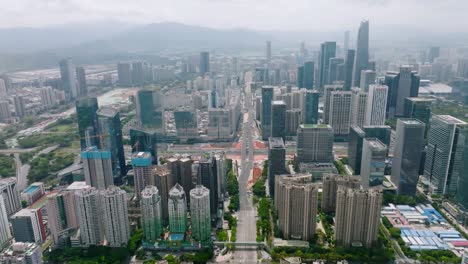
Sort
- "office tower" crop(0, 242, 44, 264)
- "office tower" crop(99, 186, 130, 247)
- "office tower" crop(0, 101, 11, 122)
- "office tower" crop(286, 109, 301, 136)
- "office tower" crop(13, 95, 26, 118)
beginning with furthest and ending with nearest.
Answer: "office tower" crop(13, 95, 26, 118) < "office tower" crop(0, 101, 11, 122) < "office tower" crop(286, 109, 301, 136) < "office tower" crop(99, 186, 130, 247) < "office tower" crop(0, 242, 44, 264)

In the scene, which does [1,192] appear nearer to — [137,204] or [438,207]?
[137,204]

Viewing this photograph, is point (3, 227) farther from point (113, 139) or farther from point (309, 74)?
point (309, 74)

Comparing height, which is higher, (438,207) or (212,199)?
(212,199)

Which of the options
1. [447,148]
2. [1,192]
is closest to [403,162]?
[447,148]

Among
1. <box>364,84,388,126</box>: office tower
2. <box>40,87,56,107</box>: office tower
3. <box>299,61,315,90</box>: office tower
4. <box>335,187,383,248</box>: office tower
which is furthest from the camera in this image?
<box>299,61,315,90</box>: office tower

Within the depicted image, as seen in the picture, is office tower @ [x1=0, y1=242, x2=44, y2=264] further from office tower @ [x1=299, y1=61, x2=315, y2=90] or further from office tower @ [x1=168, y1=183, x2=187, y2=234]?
Answer: office tower @ [x1=299, y1=61, x2=315, y2=90]

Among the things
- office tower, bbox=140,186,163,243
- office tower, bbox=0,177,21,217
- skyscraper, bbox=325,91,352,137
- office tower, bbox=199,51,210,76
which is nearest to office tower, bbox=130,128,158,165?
office tower, bbox=140,186,163,243

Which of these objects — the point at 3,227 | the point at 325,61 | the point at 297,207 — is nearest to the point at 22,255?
the point at 3,227

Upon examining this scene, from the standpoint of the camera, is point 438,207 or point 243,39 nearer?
point 438,207
